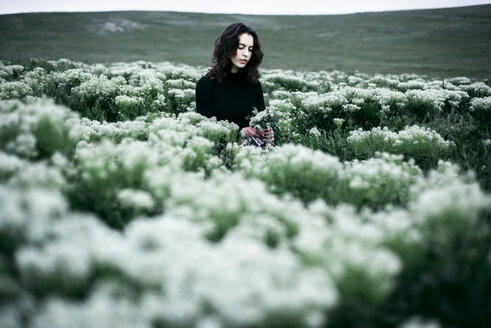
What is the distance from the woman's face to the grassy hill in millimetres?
28624

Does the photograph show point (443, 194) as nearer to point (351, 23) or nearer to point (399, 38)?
point (399, 38)

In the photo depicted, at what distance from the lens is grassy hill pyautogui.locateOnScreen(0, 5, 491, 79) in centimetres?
3862

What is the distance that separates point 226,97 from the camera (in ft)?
21.7

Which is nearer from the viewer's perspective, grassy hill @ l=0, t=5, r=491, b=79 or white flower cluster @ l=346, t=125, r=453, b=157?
white flower cluster @ l=346, t=125, r=453, b=157

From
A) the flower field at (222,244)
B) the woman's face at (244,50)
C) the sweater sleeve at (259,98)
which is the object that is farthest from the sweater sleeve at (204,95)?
the flower field at (222,244)

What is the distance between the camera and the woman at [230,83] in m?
6.23

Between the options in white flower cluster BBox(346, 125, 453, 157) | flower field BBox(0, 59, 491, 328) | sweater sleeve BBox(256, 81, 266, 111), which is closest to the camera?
flower field BBox(0, 59, 491, 328)

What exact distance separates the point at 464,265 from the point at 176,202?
81.2 inches

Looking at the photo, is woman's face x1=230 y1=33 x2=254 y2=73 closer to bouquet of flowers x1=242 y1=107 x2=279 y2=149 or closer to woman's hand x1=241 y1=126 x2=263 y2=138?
bouquet of flowers x1=242 y1=107 x2=279 y2=149

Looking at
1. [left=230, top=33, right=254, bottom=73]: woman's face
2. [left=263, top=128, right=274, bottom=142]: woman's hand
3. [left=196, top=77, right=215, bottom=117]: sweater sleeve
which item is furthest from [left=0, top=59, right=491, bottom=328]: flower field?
[left=230, top=33, right=254, bottom=73]: woman's face

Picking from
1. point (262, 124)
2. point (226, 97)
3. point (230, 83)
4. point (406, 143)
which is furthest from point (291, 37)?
point (406, 143)

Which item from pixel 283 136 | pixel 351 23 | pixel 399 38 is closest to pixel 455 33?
pixel 399 38

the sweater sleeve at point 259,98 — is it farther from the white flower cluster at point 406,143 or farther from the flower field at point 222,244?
the flower field at point 222,244

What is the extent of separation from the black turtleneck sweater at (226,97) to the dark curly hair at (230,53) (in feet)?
0.46
